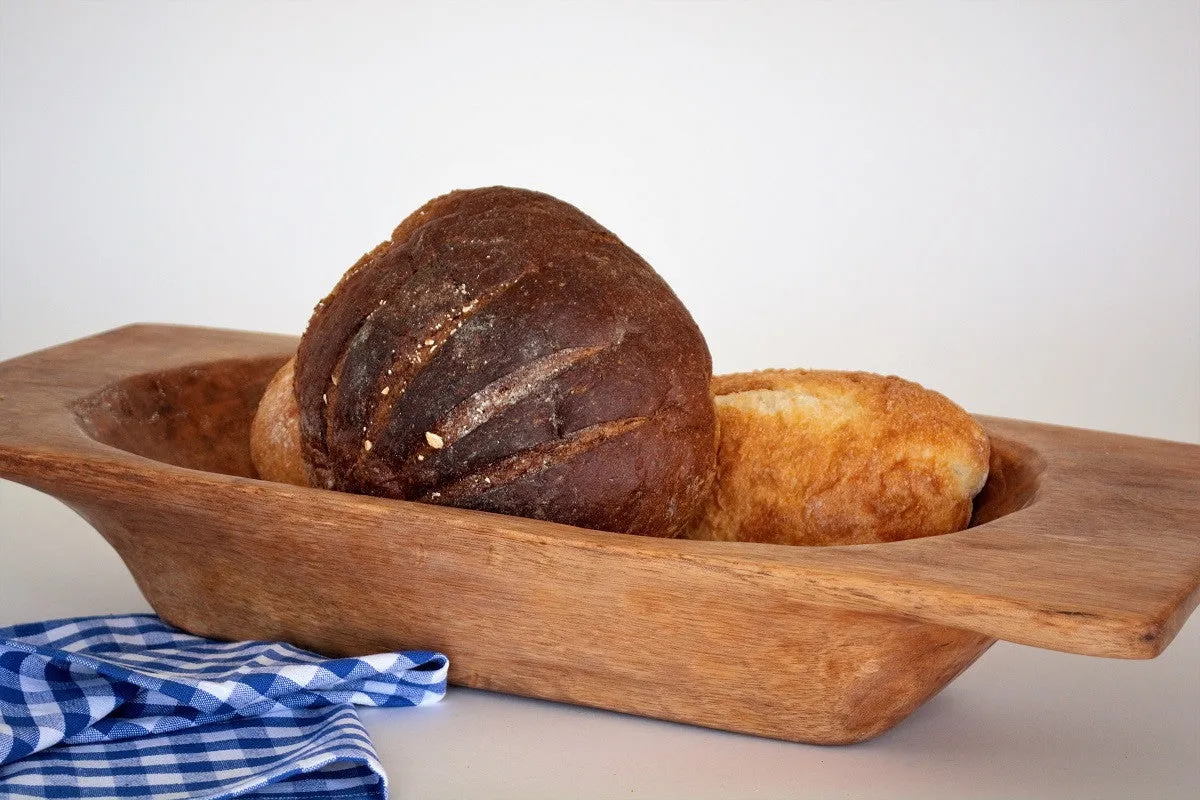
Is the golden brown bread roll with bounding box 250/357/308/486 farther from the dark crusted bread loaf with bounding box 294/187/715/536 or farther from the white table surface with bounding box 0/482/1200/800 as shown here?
the white table surface with bounding box 0/482/1200/800

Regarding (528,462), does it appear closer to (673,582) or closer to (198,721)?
(673,582)

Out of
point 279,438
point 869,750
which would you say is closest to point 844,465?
point 869,750

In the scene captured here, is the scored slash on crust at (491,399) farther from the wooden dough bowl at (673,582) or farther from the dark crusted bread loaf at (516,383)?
the wooden dough bowl at (673,582)

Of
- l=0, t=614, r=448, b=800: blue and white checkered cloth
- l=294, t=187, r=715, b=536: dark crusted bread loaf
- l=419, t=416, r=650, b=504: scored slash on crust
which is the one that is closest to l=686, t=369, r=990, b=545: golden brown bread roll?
l=294, t=187, r=715, b=536: dark crusted bread loaf

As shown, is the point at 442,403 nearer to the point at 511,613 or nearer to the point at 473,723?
the point at 511,613

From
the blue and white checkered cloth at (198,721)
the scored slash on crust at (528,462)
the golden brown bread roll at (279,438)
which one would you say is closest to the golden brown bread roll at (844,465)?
the scored slash on crust at (528,462)

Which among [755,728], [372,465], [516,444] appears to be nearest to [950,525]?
[755,728]
